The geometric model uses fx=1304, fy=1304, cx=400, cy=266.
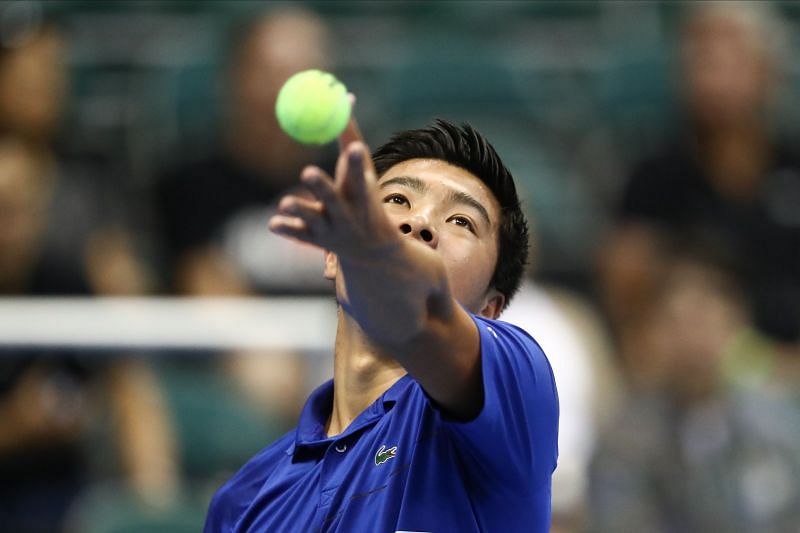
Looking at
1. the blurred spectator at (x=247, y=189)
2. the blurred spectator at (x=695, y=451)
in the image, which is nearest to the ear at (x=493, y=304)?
the blurred spectator at (x=695, y=451)

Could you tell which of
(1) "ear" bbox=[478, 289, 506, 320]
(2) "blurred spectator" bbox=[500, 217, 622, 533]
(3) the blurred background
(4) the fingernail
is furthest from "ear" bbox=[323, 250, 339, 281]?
(2) "blurred spectator" bbox=[500, 217, 622, 533]

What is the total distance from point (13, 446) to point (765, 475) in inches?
98.7

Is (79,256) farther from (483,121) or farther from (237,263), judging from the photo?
(483,121)

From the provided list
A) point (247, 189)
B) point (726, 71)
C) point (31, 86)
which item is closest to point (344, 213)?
point (247, 189)

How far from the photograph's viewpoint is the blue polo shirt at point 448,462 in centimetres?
202

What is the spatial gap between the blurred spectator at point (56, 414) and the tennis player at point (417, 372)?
1856 millimetres

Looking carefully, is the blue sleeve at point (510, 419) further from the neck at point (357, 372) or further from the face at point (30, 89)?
the face at point (30, 89)

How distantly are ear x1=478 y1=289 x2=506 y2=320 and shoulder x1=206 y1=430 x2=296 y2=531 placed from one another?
47 cm

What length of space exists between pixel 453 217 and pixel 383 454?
47 cm

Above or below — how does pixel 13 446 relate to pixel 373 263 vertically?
below

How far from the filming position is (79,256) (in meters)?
4.77

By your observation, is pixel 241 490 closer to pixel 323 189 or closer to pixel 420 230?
pixel 420 230

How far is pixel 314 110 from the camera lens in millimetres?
1784

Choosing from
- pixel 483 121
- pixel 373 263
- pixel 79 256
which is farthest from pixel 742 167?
pixel 373 263
